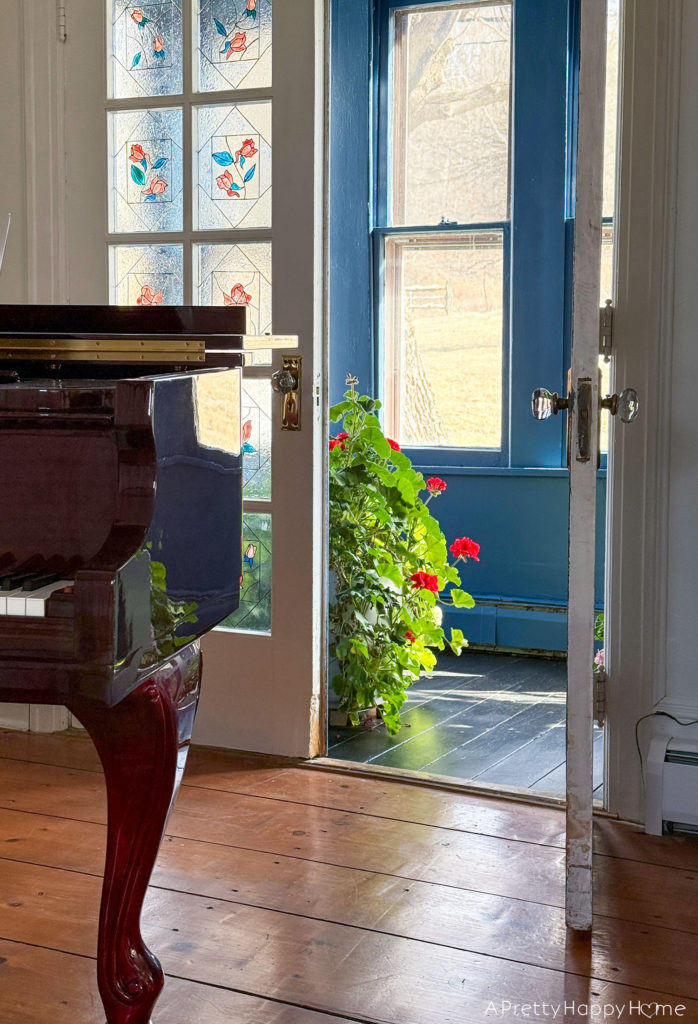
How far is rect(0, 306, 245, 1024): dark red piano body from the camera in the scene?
4.76 ft

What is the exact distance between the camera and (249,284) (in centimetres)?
320

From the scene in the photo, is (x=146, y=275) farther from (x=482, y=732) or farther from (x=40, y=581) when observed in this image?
(x=40, y=581)

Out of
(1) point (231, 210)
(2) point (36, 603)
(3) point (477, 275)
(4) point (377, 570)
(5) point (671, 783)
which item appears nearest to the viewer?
(2) point (36, 603)

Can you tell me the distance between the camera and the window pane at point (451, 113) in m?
4.80

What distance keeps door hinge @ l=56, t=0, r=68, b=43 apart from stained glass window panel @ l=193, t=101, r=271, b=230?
1.66ft

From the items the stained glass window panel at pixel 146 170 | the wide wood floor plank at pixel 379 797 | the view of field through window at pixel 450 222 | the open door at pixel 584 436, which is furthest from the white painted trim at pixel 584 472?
the view of field through window at pixel 450 222

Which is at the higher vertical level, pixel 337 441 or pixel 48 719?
pixel 337 441

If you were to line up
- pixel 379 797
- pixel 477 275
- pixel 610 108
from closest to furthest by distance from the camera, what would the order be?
1. pixel 379 797
2. pixel 610 108
3. pixel 477 275

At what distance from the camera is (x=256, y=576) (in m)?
3.24

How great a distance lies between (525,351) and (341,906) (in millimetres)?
2979

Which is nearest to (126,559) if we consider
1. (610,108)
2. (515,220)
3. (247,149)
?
(247,149)

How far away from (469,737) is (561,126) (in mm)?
2600

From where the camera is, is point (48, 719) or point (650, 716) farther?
point (48, 719)

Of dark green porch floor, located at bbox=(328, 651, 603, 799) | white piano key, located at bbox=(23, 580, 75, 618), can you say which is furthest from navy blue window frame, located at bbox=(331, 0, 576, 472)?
white piano key, located at bbox=(23, 580, 75, 618)
